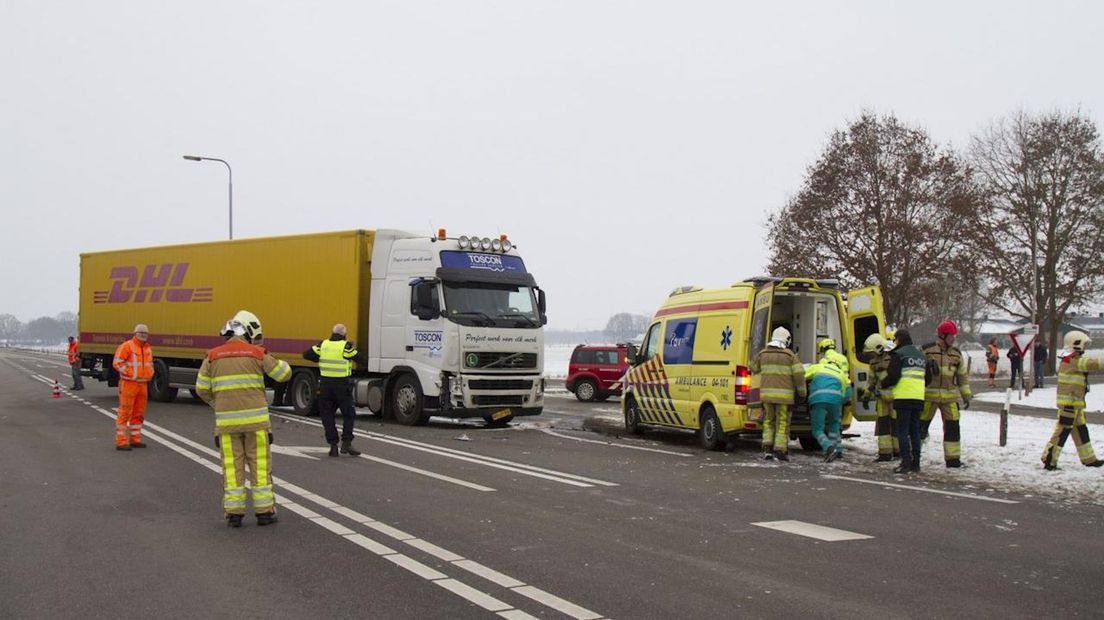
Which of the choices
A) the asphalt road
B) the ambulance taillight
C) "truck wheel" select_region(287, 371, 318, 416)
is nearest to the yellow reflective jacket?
the asphalt road

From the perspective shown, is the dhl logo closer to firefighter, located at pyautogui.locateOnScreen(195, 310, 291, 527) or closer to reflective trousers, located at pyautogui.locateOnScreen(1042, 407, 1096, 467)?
firefighter, located at pyautogui.locateOnScreen(195, 310, 291, 527)

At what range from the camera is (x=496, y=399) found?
17047 mm

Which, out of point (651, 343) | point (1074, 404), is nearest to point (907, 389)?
point (1074, 404)

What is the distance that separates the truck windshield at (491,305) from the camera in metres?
16.7

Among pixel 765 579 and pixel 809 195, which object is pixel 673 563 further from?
pixel 809 195

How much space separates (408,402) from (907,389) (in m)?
9.30

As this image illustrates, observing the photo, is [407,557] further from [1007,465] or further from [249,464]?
[1007,465]

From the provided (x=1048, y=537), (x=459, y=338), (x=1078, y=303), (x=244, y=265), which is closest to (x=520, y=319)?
(x=459, y=338)

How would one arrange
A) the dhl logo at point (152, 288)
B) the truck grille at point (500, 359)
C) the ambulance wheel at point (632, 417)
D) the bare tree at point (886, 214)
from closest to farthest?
the ambulance wheel at point (632, 417)
the truck grille at point (500, 359)
the dhl logo at point (152, 288)
the bare tree at point (886, 214)


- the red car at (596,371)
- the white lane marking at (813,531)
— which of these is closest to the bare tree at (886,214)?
the red car at (596,371)

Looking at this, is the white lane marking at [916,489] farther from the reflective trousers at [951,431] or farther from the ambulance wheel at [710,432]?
the ambulance wheel at [710,432]

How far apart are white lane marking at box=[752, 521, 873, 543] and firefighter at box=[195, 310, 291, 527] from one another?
4102mm

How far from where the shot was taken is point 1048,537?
727 centimetres

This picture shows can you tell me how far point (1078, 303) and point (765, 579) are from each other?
3771cm
